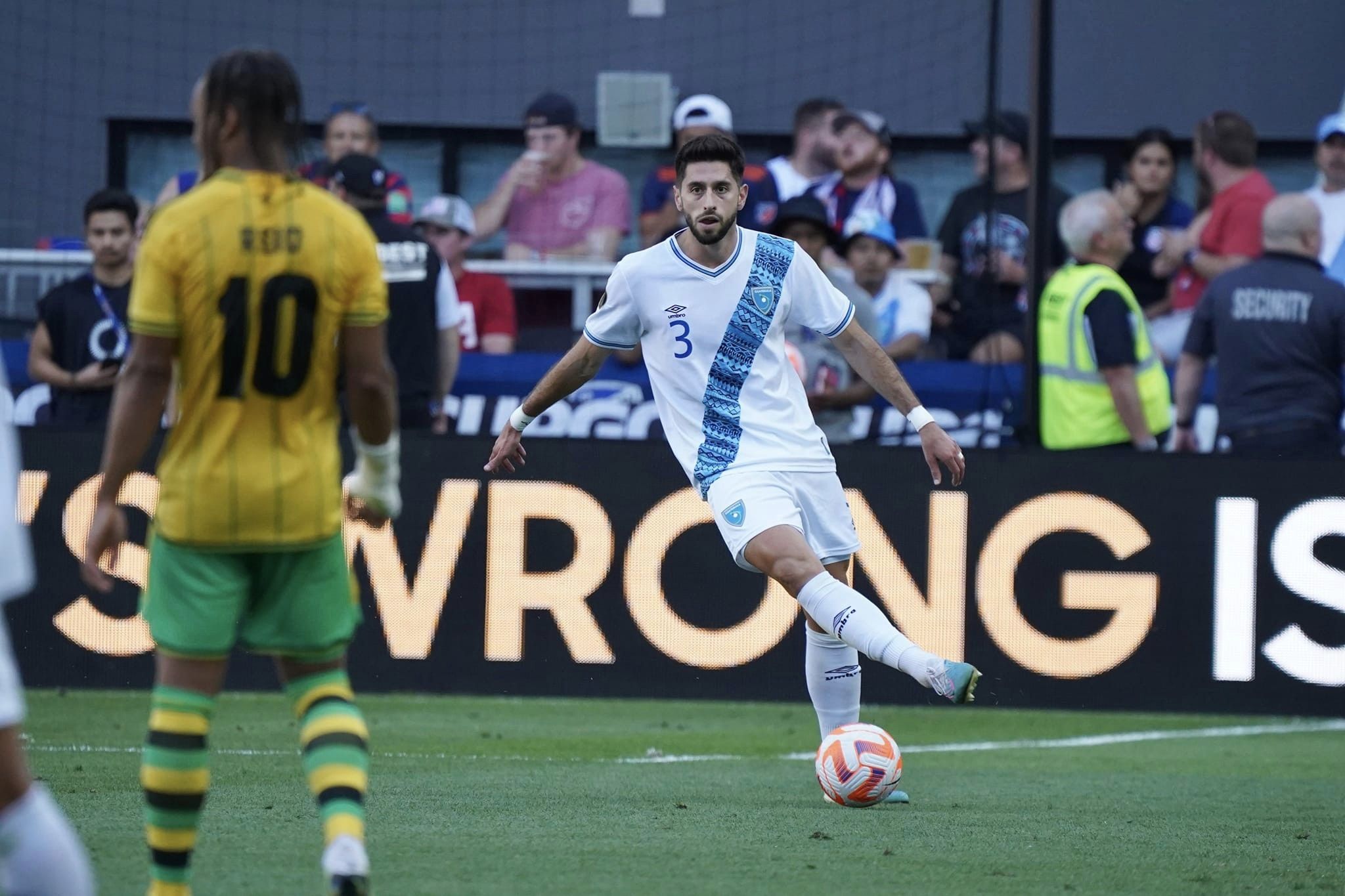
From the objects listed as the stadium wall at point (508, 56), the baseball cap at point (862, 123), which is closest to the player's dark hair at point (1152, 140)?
the stadium wall at point (508, 56)

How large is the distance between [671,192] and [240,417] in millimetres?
8584

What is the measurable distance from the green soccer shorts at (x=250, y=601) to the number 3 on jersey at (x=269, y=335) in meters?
0.36

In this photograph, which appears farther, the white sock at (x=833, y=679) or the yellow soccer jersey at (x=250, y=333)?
the white sock at (x=833, y=679)

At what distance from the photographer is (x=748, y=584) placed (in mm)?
10406

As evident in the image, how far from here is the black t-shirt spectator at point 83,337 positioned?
1113 cm

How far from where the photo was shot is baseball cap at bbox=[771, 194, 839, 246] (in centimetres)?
1080

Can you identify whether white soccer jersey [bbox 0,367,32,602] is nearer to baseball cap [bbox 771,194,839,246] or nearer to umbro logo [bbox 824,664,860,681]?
umbro logo [bbox 824,664,860,681]

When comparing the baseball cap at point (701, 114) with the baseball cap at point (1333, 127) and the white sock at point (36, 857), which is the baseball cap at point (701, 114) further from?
the white sock at point (36, 857)

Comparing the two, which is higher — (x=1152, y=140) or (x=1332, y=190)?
(x=1152, y=140)

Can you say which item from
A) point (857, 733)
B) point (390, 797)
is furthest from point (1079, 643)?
point (390, 797)

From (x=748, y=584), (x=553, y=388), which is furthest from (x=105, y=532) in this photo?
(x=748, y=584)

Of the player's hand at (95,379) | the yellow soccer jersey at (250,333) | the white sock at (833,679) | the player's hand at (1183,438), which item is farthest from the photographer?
the player's hand at (95,379)

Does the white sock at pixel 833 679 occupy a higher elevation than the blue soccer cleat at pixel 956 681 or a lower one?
lower

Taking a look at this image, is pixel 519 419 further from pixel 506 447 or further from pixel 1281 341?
pixel 1281 341
